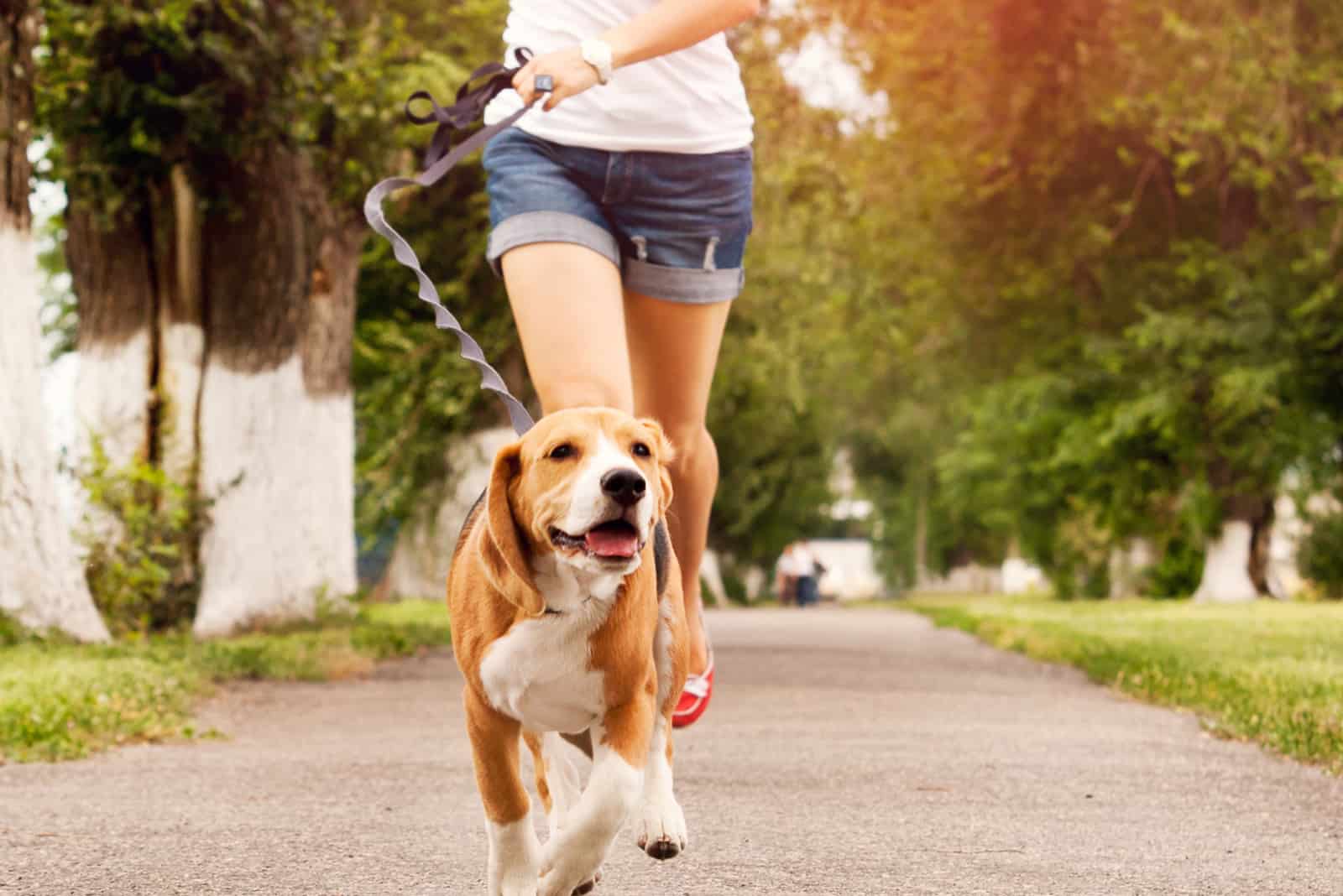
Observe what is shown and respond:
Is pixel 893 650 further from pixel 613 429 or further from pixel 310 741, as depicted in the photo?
pixel 613 429

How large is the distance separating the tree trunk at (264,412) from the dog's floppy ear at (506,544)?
9.94 m

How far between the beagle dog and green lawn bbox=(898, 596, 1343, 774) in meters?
3.83

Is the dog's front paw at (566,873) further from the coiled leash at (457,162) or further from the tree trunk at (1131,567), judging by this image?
the tree trunk at (1131,567)

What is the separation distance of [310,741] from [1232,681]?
14.8 ft

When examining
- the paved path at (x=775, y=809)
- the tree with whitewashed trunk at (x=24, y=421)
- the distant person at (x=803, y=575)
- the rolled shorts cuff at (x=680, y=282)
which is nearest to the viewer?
the paved path at (x=775, y=809)

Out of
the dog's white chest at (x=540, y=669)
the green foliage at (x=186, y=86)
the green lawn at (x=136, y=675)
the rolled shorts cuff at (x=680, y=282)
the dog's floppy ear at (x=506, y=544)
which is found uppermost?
the green foliage at (x=186, y=86)

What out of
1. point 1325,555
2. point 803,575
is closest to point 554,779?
point 1325,555

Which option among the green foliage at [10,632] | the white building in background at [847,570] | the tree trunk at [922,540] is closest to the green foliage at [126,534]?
the green foliage at [10,632]

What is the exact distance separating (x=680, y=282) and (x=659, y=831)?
1511 mm

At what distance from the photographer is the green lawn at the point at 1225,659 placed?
7379 mm

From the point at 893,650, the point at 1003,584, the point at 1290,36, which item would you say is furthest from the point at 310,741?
the point at 1003,584

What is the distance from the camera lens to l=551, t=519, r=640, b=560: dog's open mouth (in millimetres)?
3229

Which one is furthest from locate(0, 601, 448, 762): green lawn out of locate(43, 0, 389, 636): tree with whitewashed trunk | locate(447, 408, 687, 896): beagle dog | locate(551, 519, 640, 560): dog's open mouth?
locate(551, 519, 640, 560): dog's open mouth

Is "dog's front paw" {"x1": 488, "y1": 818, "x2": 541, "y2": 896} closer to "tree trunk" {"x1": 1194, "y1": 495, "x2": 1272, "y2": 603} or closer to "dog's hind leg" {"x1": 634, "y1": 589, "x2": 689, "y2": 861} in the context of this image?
"dog's hind leg" {"x1": 634, "y1": 589, "x2": 689, "y2": 861}
